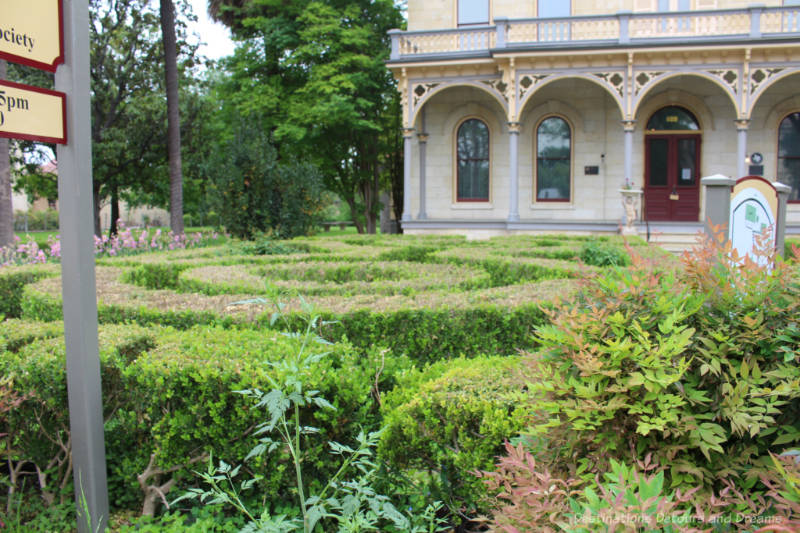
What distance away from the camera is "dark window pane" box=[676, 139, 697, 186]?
1942 cm

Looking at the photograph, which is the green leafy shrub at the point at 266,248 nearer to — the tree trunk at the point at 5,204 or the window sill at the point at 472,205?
the tree trunk at the point at 5,204

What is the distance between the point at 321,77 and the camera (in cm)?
2134

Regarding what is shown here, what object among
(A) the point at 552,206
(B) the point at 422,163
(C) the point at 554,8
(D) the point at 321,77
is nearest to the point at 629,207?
(A) the point at 552,206

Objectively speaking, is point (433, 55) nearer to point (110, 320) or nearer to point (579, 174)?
point (579, 174)

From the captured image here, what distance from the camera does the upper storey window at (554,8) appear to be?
774 inches

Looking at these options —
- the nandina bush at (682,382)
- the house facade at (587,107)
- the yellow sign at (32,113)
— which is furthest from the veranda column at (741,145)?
the yellow sign at (32,113)

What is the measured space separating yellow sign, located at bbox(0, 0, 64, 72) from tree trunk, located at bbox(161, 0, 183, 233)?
14.4m

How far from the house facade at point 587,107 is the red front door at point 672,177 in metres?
Answer: 0.03

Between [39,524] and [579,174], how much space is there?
61.5 feet

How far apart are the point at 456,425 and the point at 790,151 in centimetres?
2049

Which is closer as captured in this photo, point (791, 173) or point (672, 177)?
point (791, 173)

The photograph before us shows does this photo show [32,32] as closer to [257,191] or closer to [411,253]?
[411,253]

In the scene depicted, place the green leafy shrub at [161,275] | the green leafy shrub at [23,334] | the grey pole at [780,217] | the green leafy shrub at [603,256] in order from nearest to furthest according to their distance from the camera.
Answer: the green leafy shrub at [23,334]
the grey pole at [780,217]
the green leafy shrub at [161,275]
the green leafy shrub at [603,256]

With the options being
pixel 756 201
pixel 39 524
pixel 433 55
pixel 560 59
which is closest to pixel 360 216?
pixel 433 55
